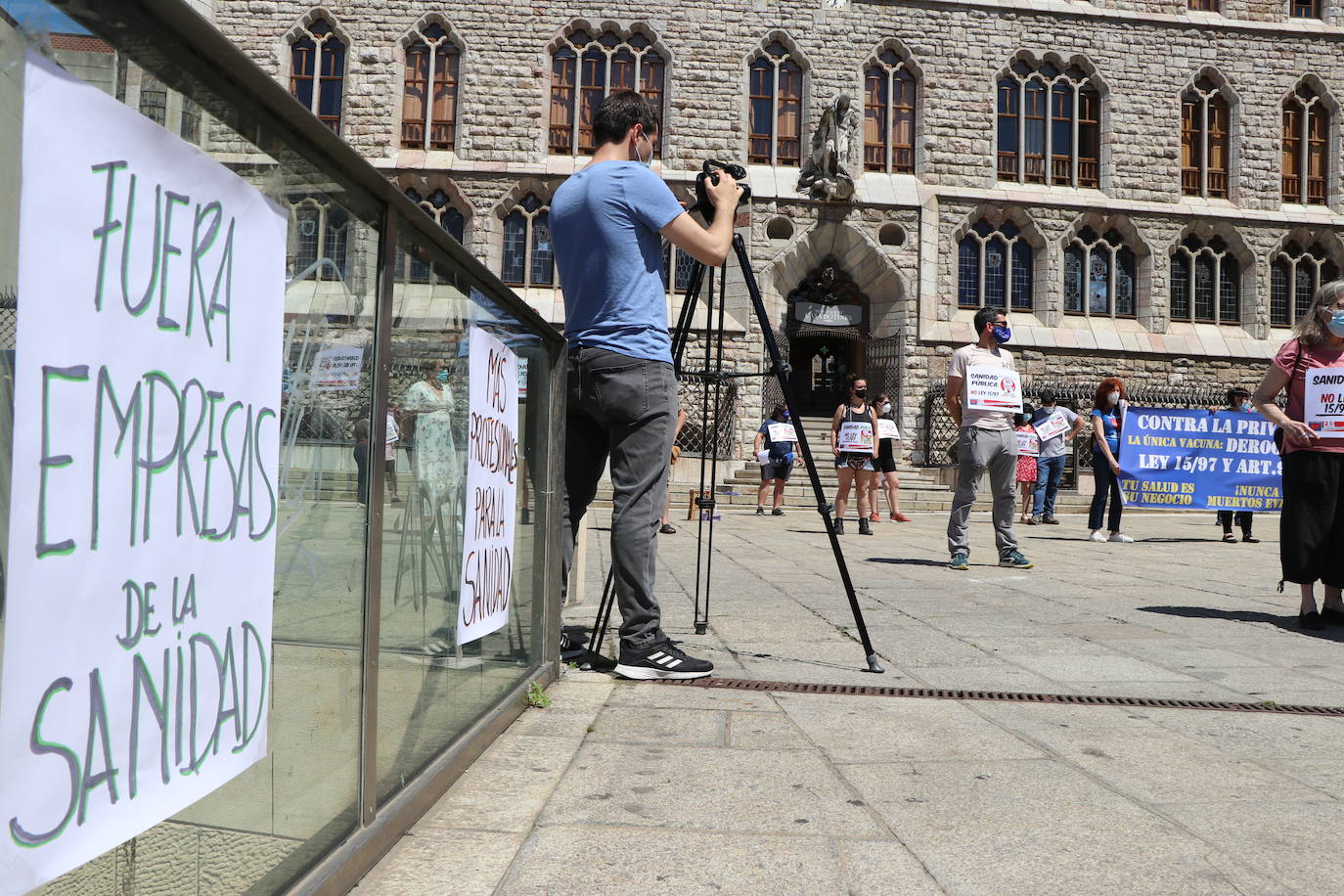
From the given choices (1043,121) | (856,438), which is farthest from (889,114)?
(856,438)

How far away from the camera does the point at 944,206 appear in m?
21.8

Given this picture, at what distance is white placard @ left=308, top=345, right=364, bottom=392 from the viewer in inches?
58.8

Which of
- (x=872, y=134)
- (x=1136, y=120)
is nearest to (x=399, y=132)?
(x=872, y=134)

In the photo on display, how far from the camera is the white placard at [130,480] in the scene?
35.5 inches

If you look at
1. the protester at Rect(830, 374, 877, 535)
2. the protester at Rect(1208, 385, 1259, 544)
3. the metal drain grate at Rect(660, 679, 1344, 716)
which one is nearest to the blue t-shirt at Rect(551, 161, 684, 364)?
the metal drain grate at Rect(660, 679, 1344, 716)

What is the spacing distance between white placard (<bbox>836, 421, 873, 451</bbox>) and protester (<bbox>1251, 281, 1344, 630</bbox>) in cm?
631

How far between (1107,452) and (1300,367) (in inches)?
229

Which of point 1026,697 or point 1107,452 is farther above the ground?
point 1107,452

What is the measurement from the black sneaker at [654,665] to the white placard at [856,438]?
27.0ft

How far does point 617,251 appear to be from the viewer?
11.0 ft

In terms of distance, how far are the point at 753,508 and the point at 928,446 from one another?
6752 millimetres

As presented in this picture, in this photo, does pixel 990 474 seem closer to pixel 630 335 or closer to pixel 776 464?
pixel 630 335

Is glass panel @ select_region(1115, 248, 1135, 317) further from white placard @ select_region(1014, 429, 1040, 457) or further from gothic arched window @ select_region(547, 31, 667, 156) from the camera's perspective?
white placard @ select_region(1014, 429, 1040, 457)

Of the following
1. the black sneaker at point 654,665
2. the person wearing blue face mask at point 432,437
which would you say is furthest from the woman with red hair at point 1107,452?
the person wearing blue face mask at point 432,437
